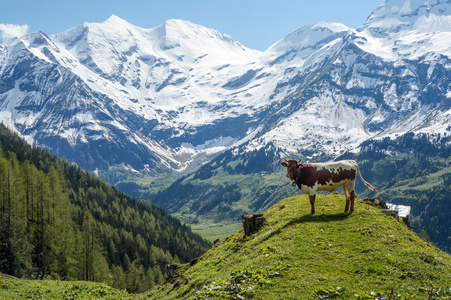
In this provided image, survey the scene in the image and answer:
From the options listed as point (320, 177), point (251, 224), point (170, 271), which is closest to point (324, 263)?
point (251, 224)

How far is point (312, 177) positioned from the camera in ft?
127

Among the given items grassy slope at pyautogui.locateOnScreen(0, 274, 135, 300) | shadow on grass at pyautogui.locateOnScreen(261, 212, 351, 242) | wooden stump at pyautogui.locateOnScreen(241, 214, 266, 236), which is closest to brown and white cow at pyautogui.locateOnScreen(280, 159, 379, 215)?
shadow on grass at pyautogui.locateOnScreen(261, 212, 351, 242)

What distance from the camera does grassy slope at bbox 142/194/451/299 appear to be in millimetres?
22828

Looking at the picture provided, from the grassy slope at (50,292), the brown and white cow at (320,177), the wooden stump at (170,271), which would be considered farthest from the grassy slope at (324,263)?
the grassy slope at (50,292)

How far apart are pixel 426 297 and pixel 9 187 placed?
7897cm

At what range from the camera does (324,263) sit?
26.2 m

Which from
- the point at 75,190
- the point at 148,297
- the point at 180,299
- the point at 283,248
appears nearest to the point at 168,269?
the point at 148,297

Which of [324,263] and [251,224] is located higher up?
[251,224]

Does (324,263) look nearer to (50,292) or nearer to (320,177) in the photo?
(320,177)

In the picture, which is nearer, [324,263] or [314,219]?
[324,263]

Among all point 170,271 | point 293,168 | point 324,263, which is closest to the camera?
point 324,263

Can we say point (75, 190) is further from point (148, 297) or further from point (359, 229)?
point (359, 229)

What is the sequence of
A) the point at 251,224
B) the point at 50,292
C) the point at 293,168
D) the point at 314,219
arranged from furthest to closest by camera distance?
the point at 50,292, the point at 293,168, the point at 251,224, the point at 314,219

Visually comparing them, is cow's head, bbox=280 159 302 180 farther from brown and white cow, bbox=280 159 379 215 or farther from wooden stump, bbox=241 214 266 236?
wooden stump, bbox=241 214 266 236
